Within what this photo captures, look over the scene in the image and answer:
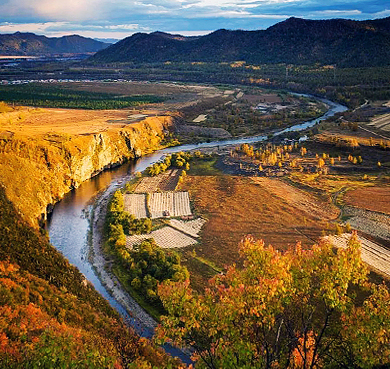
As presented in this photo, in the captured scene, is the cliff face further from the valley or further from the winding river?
the winding river

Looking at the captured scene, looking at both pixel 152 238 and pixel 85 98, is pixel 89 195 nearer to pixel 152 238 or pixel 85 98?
pixel 152 238

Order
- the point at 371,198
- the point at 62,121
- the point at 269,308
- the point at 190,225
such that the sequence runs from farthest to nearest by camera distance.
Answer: the point at 62,121 → the point at 371,198 → the point at 190,225 → the point at 269,308

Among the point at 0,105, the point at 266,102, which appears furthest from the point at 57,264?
the point at 266,102

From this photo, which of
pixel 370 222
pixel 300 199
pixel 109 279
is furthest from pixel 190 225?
pixel 370 222

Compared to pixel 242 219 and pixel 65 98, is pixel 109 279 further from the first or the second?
pixel 65 98

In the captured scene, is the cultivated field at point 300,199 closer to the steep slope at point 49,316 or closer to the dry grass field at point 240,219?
the dry grass field at point 240,219
